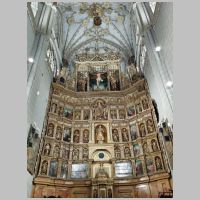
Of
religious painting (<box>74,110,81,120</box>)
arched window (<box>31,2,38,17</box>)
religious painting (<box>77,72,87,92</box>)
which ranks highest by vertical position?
arched window (<box>31,2,38,17</box>)

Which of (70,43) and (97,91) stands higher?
(70,43)

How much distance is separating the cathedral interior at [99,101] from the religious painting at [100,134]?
6 cm

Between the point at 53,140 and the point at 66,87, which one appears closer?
the point at 53,140

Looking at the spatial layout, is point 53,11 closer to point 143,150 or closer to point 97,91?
point 97,91

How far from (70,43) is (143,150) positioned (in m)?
10.2

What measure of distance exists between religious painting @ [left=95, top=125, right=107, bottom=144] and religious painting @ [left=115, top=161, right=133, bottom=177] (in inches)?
64.1

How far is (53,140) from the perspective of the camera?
13.6 m

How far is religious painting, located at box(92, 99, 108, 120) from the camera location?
50.9ft

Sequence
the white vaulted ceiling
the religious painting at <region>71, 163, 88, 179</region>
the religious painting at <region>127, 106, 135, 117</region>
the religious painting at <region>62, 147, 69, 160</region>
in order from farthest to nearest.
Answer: the white vaulted ceiling
the religious painting at <region>127, 106, 135, 117</region>
the religious painting at <region>62, 147, 69, 160</region>
the religious painting at <region>71, 163, 88, 179</region>

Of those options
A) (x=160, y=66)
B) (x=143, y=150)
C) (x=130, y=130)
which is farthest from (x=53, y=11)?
(x=143, y=150)

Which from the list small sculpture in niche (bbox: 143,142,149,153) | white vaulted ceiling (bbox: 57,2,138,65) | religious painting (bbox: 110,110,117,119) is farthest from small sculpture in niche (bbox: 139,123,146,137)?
white vaulted ceiling (bbox: 57,2,138,65)

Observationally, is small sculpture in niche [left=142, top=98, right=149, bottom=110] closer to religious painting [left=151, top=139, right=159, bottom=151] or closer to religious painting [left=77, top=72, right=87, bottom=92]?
A: religious painting [left=151, top=139, right=159, bottom=151]

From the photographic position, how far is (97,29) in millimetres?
18984

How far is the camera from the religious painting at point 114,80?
16766 millimetres
